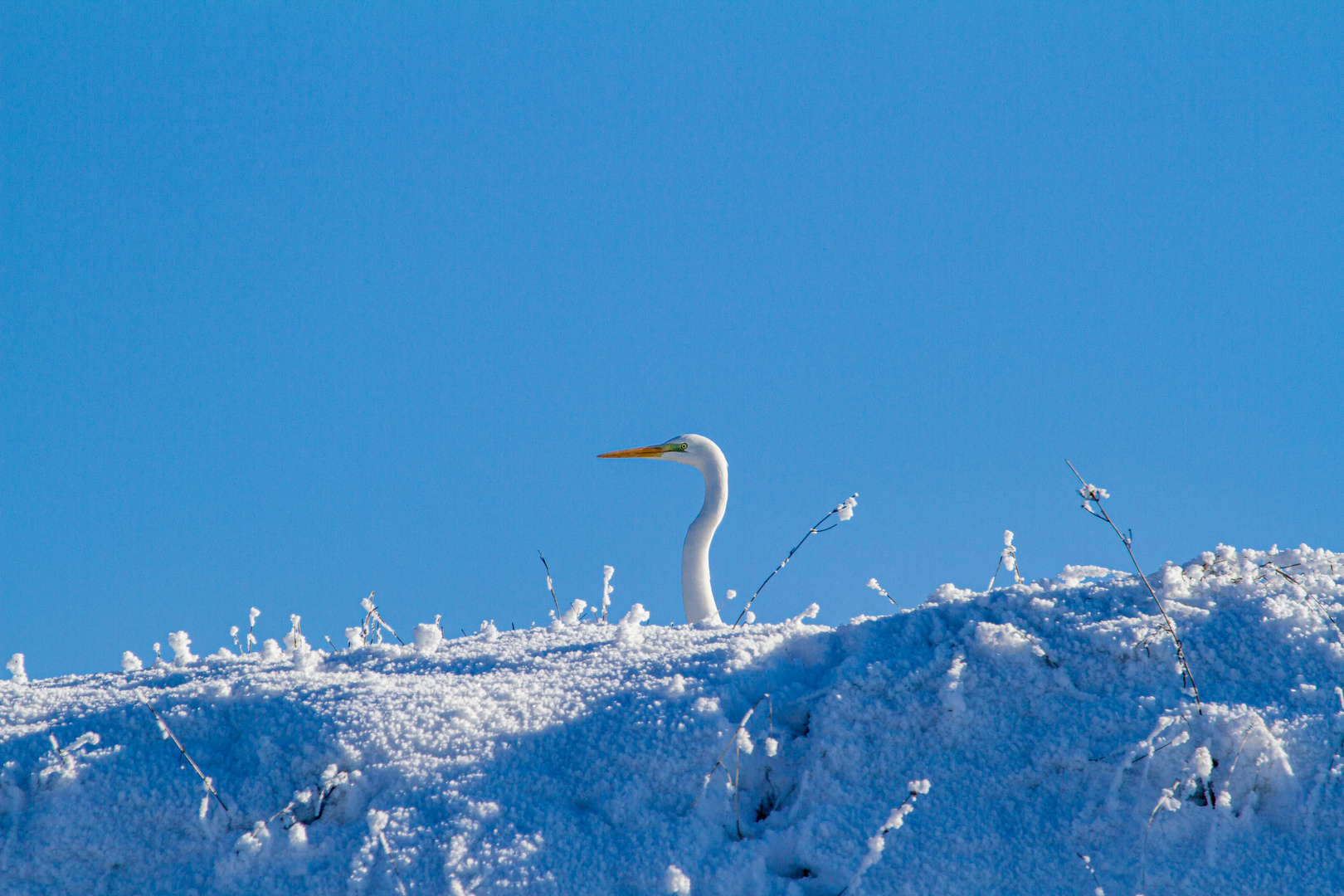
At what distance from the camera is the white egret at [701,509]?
5.96 meters

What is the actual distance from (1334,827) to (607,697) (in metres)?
1.80

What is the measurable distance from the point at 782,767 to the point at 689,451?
15.4 feet

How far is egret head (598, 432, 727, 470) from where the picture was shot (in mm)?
6809

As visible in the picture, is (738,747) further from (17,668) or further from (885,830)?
(17,668)

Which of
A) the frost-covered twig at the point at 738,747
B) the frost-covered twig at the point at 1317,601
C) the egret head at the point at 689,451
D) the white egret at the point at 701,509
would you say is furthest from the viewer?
the egret head at the point at 689,451

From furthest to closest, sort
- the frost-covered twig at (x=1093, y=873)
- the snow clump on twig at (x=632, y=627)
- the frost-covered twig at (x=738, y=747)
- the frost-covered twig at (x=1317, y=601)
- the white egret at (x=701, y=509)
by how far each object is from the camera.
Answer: the white egret at (x=701, y=509)
the snow clump on twig at (x=632, y=627)
the frost-covered twig at (x=1317, y=601)
the frost-covered twig at (x=738, y=747)
the frost-covered twig at (x=1093, y=873)

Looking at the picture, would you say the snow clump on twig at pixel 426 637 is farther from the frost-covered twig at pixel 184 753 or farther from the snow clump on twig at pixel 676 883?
the snow clump on twig at pixel 676 883

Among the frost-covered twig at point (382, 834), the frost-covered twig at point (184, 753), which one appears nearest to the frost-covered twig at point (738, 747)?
the frost-covered twig at point (382, 834)

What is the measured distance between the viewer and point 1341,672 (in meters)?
2.36

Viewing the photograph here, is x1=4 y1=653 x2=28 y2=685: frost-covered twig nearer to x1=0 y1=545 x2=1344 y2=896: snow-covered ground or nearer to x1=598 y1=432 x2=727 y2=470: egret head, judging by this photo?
x1=0 y1=545 x2=1344 y2=896: snow-covered ground

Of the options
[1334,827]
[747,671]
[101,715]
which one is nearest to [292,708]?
[101,715]

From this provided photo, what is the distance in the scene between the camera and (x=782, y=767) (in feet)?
7.59

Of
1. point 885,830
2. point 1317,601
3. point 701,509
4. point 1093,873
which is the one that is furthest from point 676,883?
point 701,509

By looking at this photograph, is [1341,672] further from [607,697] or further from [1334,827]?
[607,697]
